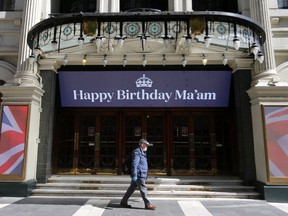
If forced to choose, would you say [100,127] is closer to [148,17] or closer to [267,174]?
[148,17]

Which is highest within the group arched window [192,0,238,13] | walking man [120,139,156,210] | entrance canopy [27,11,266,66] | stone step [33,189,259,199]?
arched window [192,0,238,13]

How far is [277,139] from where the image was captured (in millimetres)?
8344

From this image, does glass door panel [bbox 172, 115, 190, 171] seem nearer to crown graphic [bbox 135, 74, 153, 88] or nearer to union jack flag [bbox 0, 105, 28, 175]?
crown graphic [bbox 135, 74, 153, 88]

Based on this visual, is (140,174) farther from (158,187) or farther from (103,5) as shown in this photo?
(103,5)

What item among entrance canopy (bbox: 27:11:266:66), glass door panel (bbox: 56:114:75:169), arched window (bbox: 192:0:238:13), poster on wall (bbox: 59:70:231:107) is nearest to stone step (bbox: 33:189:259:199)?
glass door panel (bbox: 56:114:75:169)

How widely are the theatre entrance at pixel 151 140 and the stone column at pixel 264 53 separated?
76.3 inches

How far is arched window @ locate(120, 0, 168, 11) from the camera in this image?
38.3ft

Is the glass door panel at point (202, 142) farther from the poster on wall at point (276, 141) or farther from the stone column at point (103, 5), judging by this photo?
the stone column at point (103, 5)

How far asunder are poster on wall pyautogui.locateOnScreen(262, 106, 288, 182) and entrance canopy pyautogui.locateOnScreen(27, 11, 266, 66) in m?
1.78

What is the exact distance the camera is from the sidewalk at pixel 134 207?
6.45m

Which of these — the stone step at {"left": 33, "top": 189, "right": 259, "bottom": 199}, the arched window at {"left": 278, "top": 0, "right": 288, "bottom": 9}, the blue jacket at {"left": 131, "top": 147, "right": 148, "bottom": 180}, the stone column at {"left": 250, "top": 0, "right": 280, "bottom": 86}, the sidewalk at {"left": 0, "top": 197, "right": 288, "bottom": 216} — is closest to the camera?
the sidewalk at {"left": 0, "top": 197, "right": 288, "bottom": 216}

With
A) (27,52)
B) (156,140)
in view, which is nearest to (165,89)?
(156,140)

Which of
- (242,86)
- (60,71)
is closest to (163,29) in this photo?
(242,86)

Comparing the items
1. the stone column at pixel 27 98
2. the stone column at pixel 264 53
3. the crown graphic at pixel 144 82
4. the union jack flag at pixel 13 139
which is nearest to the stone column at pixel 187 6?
the stone column at pixel 264 53
